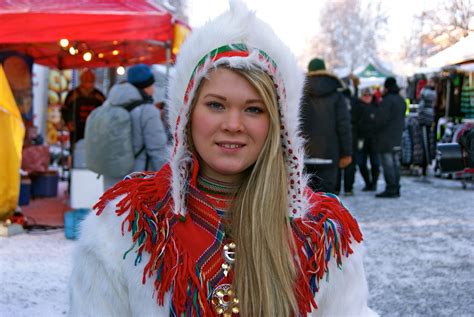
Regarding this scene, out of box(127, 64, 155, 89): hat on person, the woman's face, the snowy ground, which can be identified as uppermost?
box(127, 64, 155, 89): hat on person

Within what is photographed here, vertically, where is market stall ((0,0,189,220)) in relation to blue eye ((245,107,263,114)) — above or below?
above

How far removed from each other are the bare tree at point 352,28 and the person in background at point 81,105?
1567 inches

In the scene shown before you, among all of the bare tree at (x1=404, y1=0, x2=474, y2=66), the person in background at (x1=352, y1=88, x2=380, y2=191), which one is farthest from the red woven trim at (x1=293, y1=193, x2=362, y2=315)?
the bare tree at (x1=404, y1=0, x2=474, y2=66)

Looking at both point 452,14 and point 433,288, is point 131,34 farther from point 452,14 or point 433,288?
point 452,14

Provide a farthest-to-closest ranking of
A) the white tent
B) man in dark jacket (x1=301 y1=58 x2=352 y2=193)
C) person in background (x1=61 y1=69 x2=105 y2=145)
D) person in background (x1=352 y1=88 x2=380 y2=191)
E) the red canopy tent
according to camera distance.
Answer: person in background (x1=352 y1=88 x2=380 y2=191), person in background (x1=61 y1=69 x2=105 y2=145), the white tent, man in dark jacket (x1=301 y1=58 x2=352 y2=193), the red canopy tent

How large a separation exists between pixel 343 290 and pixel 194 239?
1.44 feet

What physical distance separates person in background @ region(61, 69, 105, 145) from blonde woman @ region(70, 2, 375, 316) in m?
7.08

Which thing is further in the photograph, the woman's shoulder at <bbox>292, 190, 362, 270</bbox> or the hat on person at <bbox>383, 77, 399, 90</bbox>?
the hat on person at <bbox>383, 77, 399, 90</bbox>

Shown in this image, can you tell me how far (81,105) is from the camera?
8711mm

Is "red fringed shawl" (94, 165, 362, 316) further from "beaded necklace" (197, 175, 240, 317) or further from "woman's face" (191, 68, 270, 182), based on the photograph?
"woman's face" (191, 68, 270, 182)

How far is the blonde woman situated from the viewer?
1.57m

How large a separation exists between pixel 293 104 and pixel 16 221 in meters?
5.43

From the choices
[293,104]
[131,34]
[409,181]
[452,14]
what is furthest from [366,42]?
[293,104]

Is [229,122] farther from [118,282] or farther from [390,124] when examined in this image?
[390,124]
